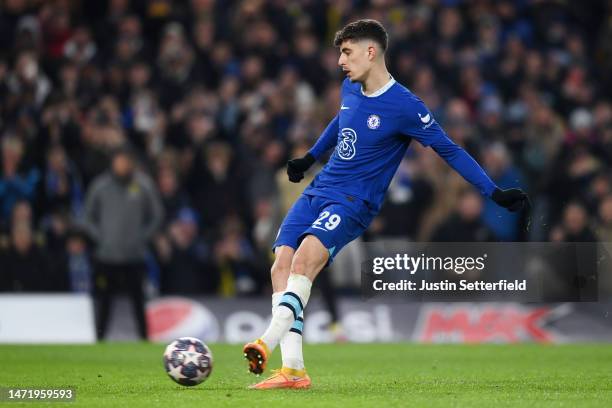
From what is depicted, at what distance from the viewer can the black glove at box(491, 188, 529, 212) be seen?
331 inches

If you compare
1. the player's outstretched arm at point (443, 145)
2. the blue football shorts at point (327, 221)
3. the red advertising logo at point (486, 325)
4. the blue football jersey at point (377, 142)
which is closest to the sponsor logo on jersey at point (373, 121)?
the blue football jersey at point (377, 142)

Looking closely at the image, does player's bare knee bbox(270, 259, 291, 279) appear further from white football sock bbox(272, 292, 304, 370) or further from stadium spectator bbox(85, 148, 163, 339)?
stadium spectator bbox(85, 148, 163, 339)

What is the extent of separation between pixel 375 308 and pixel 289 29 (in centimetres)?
583

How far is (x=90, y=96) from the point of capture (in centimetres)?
1814

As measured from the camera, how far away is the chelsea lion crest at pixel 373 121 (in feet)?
28.6

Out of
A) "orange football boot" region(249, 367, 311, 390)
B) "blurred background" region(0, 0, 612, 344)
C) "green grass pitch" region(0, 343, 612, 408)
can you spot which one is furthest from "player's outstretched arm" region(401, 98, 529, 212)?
"blurred background" region(0, 0, 612, 344)

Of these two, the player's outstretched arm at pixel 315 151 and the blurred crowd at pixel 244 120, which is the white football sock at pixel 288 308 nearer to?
the player's outstretched arm at pixel 315 151

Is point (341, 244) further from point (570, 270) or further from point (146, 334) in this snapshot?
point (146, 334)

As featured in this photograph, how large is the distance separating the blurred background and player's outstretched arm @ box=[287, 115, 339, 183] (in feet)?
19.2

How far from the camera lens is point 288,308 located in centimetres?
A: 837

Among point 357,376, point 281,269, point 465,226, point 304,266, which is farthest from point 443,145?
point 465,226

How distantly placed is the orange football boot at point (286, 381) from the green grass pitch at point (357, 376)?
0.10 metres

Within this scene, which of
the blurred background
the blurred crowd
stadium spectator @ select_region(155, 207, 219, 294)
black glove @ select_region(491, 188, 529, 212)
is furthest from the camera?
stadium spectator @ select_region(155, 207, 219, 294)

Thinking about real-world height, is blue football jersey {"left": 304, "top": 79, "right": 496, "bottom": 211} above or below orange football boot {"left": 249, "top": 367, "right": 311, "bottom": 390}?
above
